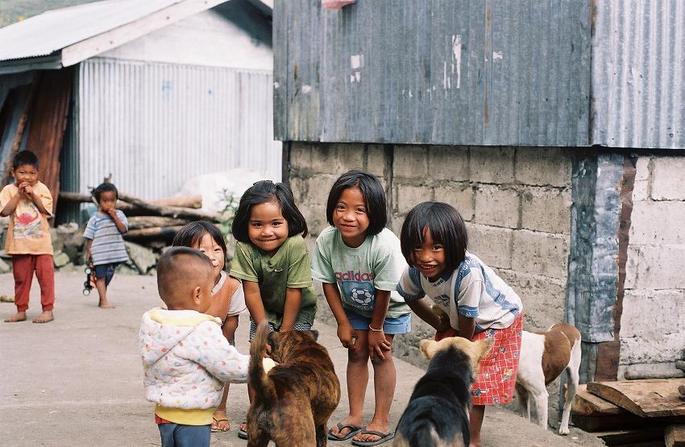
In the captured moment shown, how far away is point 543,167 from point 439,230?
92.3 inches

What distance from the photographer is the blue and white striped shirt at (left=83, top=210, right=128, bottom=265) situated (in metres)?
10.2

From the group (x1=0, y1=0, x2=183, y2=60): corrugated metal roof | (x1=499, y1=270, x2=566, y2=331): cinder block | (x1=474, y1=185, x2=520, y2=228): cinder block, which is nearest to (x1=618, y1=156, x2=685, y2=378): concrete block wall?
(x1=499, y1=270, x2=566, y2=331): cinder block

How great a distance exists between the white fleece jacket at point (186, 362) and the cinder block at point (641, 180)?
3.54m

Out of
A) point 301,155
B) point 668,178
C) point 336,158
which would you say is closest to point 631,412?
point 668,178

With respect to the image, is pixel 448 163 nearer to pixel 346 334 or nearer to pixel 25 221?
pixel 346 334

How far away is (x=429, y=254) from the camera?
4.60m

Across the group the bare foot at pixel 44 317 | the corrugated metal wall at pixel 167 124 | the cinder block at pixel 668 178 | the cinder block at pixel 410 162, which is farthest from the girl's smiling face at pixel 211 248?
the corrugated metal wall at pixel 167 124

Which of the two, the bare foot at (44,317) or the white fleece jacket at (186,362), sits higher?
the white fleece jacket at (186,362)

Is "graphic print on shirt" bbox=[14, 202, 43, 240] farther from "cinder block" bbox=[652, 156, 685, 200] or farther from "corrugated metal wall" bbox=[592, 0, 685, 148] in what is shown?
"cinder block" bbox=[652, 156, 685, 200]

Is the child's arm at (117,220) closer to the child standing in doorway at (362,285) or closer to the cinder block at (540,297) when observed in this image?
the cinder block at (540,297)

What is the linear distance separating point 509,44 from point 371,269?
2.44 m

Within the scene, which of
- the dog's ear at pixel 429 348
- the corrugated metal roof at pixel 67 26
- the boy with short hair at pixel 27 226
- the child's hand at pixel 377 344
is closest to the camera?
the dog's ear at pixel 429 348

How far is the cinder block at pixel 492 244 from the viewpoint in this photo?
277 inches

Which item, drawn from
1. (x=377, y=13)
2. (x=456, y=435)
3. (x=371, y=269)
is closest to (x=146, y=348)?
(x=456, y=435)
